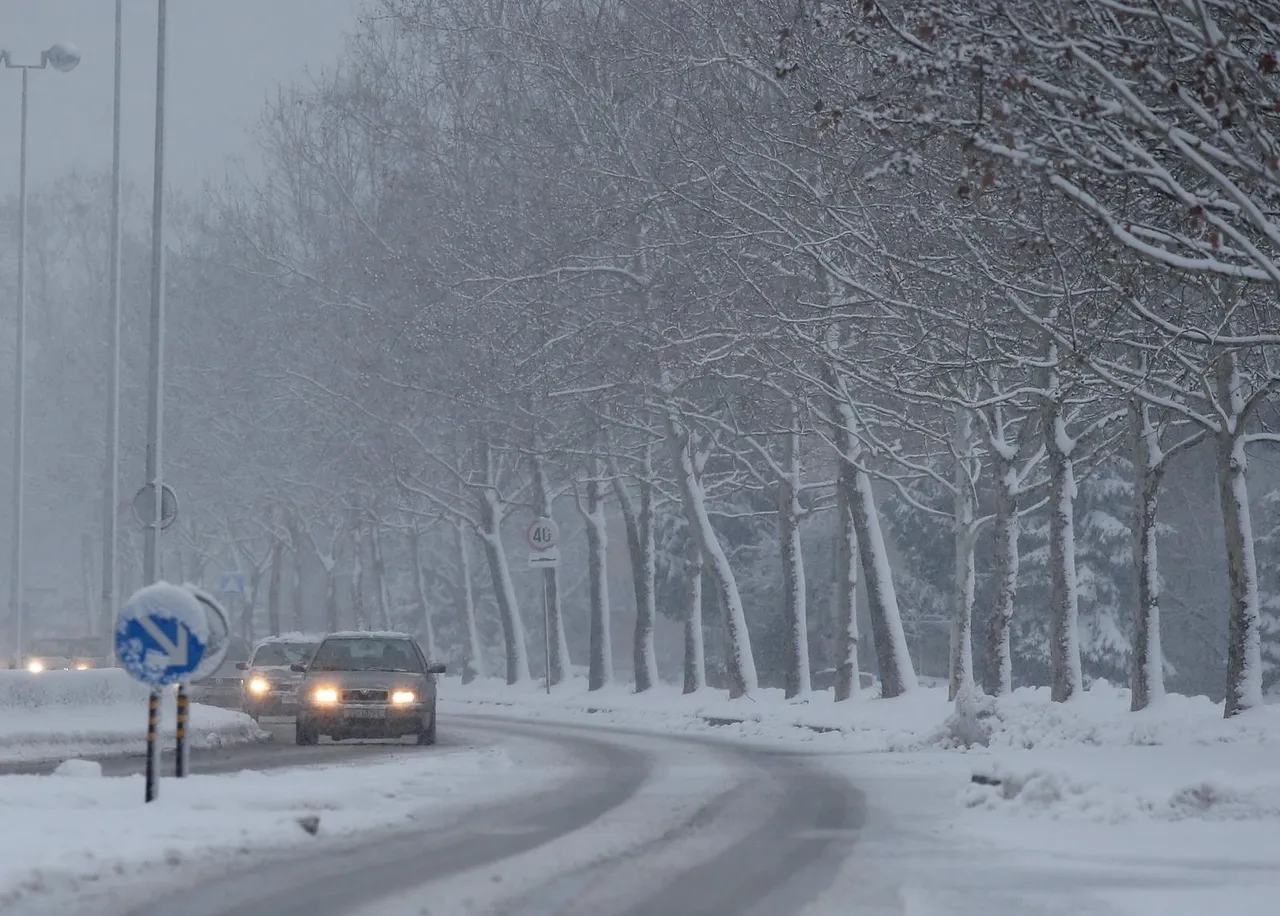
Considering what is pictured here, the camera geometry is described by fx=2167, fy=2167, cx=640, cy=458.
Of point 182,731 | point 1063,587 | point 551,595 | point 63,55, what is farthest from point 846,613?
point 63,55

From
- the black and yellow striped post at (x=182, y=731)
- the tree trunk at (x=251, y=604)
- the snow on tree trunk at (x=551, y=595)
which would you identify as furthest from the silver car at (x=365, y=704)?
the tree trunk at (x=251, y=604)

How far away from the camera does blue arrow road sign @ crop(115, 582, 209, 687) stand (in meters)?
15.8

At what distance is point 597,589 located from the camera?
54344mm

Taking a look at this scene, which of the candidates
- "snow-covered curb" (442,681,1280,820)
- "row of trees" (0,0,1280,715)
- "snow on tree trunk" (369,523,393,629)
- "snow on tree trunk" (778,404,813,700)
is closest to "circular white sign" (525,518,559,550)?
"row of trees" (0,0,1280,715)

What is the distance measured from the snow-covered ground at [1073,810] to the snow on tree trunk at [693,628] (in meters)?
16.7

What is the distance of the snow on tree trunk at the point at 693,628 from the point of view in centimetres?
4778

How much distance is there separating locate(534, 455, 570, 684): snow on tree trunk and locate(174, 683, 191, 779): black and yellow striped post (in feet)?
94.0

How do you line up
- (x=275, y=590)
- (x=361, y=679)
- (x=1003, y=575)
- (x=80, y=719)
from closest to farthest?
1. (x=361, y=679)
2. (x=80, y=719)
3. (x=1003, y=575)
4. (x=275, y=590)

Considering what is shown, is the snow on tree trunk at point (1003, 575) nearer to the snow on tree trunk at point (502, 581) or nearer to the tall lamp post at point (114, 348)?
the tall lamp post at point (114, 348)

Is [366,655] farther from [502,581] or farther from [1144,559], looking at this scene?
[502,581]

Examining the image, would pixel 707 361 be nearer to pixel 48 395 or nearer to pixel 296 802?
pixel 296 802

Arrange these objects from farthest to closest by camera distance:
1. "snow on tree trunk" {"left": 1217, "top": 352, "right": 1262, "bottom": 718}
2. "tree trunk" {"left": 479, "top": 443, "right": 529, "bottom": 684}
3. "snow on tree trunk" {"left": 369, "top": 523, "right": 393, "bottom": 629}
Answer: "snow on tree trunk" {"left": 369, "top": 523, "right": 393, "bottom": 629}, "tree trunk" {"left": 479, "top": 443, "right": 529, "bottom": 684}, "snow on tree trunk" {"left": 1217, "top": 352, "right": 1262, "bottom": 718}

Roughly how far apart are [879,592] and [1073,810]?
2052cm

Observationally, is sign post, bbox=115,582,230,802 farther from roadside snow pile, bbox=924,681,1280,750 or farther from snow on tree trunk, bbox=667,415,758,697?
snow on tree trunk, bbox=667,415,758,697
